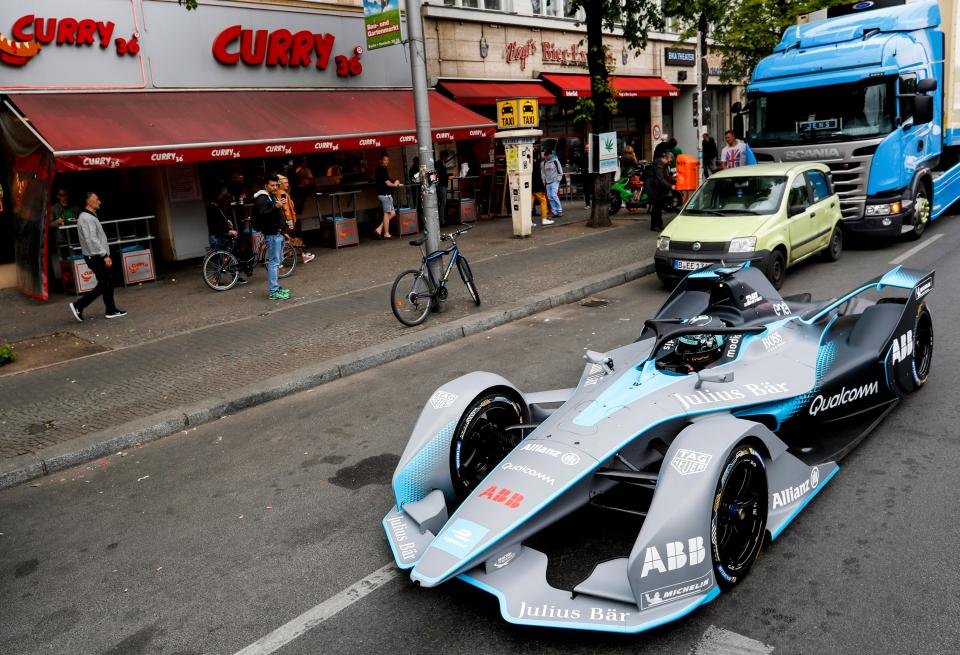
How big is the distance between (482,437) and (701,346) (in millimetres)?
1559

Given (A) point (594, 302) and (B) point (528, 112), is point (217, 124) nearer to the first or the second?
(B) point (528, 112)

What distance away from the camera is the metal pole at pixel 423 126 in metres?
10.3

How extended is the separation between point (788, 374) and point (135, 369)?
698 centimetres

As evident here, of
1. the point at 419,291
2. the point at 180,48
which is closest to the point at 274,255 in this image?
the point at 419,291

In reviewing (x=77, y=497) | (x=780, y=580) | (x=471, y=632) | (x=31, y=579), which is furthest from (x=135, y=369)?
(x=780, y=580)

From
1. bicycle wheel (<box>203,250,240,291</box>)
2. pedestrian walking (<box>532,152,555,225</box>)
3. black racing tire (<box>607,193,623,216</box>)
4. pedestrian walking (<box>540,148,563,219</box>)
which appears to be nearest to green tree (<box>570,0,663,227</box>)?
pedestrian walking (<box>532,152,555,225</box>)

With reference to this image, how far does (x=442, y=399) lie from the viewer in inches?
193

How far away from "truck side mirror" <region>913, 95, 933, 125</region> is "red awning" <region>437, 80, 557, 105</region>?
35.8 ft

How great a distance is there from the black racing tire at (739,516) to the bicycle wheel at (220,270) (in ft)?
35.2

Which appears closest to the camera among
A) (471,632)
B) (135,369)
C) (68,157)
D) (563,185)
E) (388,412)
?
(471,632)

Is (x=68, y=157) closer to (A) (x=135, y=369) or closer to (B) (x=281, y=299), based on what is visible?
(B) (x=281, y=299)

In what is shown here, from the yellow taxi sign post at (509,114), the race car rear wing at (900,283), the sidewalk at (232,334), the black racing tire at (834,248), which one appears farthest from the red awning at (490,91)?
the race car rear wing at (900,283)

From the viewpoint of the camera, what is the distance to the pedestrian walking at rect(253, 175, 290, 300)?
11.5 meters

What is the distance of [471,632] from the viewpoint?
12.0 feet
